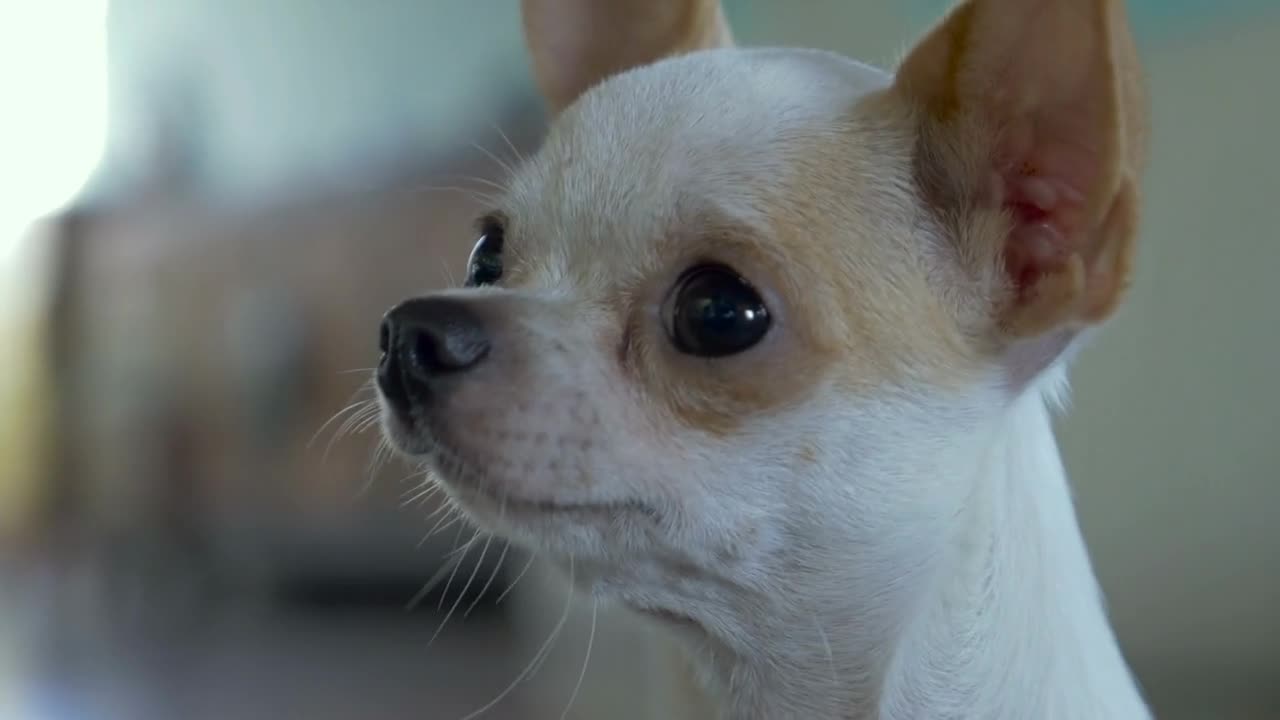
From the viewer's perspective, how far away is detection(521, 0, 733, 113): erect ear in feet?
3.68

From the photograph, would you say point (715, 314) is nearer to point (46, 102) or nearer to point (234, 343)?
point (234, 343)

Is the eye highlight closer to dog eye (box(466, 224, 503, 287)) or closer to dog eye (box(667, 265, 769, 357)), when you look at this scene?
dog eye (box(466, 224, 503, 287))

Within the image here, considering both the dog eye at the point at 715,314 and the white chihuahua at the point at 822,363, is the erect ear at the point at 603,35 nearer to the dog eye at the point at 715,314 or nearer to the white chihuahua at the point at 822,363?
the white chihuahua at the point at 822,363

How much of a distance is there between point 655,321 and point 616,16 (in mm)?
472

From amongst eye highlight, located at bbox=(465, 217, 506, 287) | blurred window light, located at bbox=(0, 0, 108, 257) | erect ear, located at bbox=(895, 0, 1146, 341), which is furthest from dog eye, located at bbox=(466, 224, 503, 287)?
blurred window light, located at bbox=(0, 0, 108, 257)

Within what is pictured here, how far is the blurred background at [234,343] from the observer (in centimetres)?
227

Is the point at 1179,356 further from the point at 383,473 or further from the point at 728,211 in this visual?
the point at 383,473

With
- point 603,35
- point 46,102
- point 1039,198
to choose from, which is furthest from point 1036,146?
point 46,102

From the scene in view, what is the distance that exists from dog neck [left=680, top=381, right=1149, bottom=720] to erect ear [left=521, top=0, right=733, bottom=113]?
514 millimetres

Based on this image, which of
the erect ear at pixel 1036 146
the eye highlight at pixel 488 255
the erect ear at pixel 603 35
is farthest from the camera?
the erect ear at pixel 603 35

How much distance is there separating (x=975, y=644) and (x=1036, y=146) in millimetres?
372

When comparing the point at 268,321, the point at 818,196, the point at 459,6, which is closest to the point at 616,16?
the point at 818,196

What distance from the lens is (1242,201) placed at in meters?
1.68

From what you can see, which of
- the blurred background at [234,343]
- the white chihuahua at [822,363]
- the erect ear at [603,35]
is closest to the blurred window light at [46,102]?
the blurred background at [234,343]
